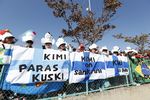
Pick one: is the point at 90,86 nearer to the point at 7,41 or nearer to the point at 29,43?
the point at 29,43

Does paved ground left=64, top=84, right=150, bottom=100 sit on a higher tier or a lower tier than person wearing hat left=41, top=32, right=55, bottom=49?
lower

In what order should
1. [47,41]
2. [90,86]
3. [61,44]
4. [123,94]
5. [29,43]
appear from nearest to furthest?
[29,43] → [47,41] → [61,44] → [90,86] → [123,94]

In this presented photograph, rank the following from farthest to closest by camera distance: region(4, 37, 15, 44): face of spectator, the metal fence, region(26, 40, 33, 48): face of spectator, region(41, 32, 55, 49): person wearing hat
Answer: region(41, 32, 55, 49): person wearing hat
region(26, 40, 33, 48): face of spectator
region(4, 37, 15, 44): face of spectator
the metal fence

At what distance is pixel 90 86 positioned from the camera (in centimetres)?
748

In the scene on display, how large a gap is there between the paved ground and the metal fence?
0.15 meters

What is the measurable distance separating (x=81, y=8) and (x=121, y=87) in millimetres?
12071

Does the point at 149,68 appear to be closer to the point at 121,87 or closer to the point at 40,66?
the point at 121,87

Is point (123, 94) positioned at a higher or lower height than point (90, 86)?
lower

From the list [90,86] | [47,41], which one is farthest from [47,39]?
[90,86]

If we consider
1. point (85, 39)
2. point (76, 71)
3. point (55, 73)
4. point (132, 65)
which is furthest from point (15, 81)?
point (85, 39)

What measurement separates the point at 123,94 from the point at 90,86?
1.62 metres

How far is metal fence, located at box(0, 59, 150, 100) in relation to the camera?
5396mm

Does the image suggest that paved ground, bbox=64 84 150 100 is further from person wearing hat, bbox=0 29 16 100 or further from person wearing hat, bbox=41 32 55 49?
person wearing hat, bbox=0 29 16 100

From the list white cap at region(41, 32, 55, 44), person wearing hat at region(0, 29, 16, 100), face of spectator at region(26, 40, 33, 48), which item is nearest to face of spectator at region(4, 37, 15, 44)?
person wearing hat at region(0, 29, 16, 100)
